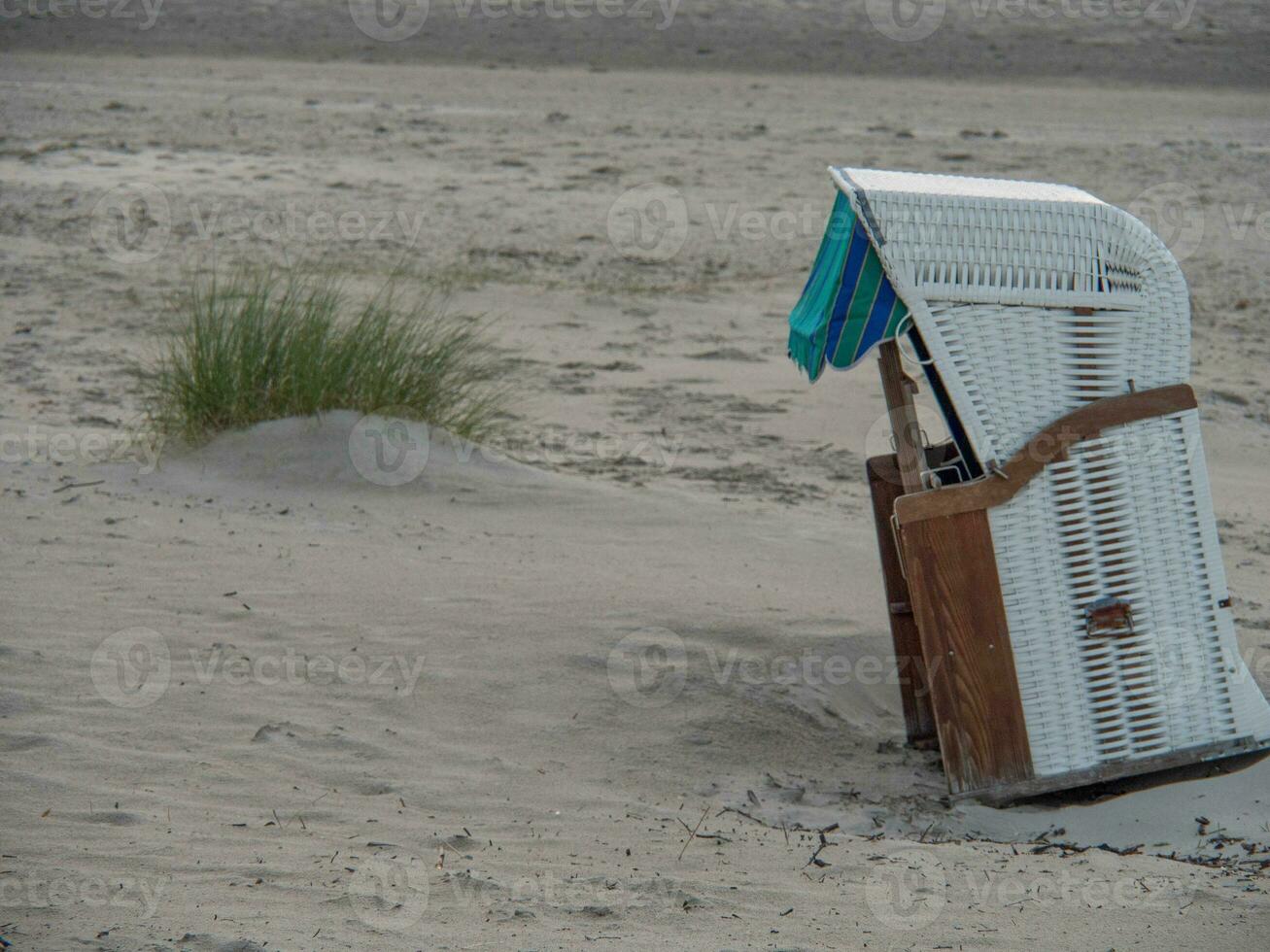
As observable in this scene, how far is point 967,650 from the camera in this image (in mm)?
3215

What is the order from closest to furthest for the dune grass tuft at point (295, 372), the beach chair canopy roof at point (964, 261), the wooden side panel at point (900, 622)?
the beach chair canopy roof at point (964, 261), the wooden side panel at point (900, 622), the dune grass tuft at point (295, 372)

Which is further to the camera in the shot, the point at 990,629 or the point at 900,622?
the point at 900,622

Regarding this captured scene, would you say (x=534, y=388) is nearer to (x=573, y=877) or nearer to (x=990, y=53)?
(x=573, y=877)

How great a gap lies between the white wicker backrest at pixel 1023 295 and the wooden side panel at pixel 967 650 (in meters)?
0.24

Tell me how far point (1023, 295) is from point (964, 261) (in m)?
0.16

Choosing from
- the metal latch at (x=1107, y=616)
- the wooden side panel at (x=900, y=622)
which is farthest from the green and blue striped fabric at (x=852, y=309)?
the metal latch at (x=1107, y=616)

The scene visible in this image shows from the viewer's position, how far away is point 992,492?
3.17 meters

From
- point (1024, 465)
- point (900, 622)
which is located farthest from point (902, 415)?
point (900, 622)

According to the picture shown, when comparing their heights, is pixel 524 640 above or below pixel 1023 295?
below

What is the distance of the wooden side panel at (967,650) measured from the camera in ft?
10.5

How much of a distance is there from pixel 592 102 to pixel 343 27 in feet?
14.9

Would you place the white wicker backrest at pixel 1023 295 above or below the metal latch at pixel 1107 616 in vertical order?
above

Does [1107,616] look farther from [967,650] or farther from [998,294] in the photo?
[998,294]

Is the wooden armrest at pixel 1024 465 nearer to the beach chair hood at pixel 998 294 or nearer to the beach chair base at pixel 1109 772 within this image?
the beach chair hood at pixel 998 294
